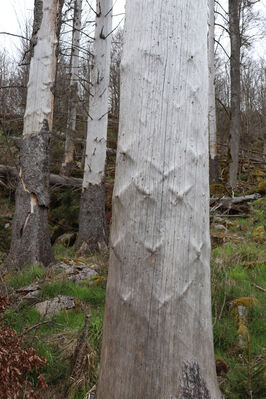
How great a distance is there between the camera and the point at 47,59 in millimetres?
4645

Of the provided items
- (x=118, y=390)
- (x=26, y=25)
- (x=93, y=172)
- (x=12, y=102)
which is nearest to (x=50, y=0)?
(x=93, y=172)

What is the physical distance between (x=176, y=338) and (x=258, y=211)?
21.0 ft

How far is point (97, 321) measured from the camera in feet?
8.13

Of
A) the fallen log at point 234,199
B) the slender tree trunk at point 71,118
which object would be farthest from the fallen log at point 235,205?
the slender tree trunk at point 71,118

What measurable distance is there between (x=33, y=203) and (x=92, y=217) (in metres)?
1.72

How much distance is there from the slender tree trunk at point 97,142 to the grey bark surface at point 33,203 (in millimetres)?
1520

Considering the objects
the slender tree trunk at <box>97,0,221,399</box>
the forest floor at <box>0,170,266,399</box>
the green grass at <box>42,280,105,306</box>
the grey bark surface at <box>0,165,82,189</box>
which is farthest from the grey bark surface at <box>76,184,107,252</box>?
the slender tree trunk at <box>97,0,221,399</box>

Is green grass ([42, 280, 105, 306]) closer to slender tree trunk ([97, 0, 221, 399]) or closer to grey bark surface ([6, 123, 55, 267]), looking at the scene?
grey bark surface ([6, 123, 55, 267])

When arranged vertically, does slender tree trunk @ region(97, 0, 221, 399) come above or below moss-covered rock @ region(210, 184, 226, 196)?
below

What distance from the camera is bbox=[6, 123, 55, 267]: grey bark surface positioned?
4480mm

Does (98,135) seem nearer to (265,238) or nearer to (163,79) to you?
(265,238)

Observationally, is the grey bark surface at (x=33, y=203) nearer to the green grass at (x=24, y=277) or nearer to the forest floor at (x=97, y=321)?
the forest floor at (x=97, y=321)

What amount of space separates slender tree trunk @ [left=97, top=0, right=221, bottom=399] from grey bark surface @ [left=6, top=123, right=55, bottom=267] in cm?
345

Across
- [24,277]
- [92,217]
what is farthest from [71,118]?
[24,277]
